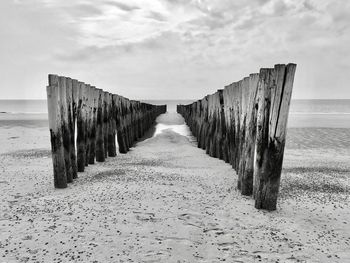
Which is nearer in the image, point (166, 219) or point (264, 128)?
point (166, 219)

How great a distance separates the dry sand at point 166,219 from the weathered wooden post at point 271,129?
267 mm

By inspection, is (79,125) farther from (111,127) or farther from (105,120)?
(111,127)

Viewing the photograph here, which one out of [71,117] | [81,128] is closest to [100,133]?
[81,128]

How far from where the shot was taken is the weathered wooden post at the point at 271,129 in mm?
4121

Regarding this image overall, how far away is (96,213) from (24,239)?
0.88 meters

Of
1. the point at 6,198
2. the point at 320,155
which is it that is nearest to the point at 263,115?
the point at 6,198

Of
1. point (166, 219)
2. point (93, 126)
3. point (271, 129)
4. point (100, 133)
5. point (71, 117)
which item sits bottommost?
point (166, 219)

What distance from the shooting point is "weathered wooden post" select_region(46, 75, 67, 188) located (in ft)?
16.7

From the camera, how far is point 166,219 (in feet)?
12.4

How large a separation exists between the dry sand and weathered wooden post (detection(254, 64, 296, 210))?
0.27m

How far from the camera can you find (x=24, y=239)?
321 cm

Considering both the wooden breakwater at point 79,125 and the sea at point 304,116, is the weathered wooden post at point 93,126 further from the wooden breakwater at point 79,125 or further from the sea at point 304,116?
the sea at point 304,116

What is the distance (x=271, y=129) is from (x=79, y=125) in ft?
13.1

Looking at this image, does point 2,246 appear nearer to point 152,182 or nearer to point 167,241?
point 167,241
